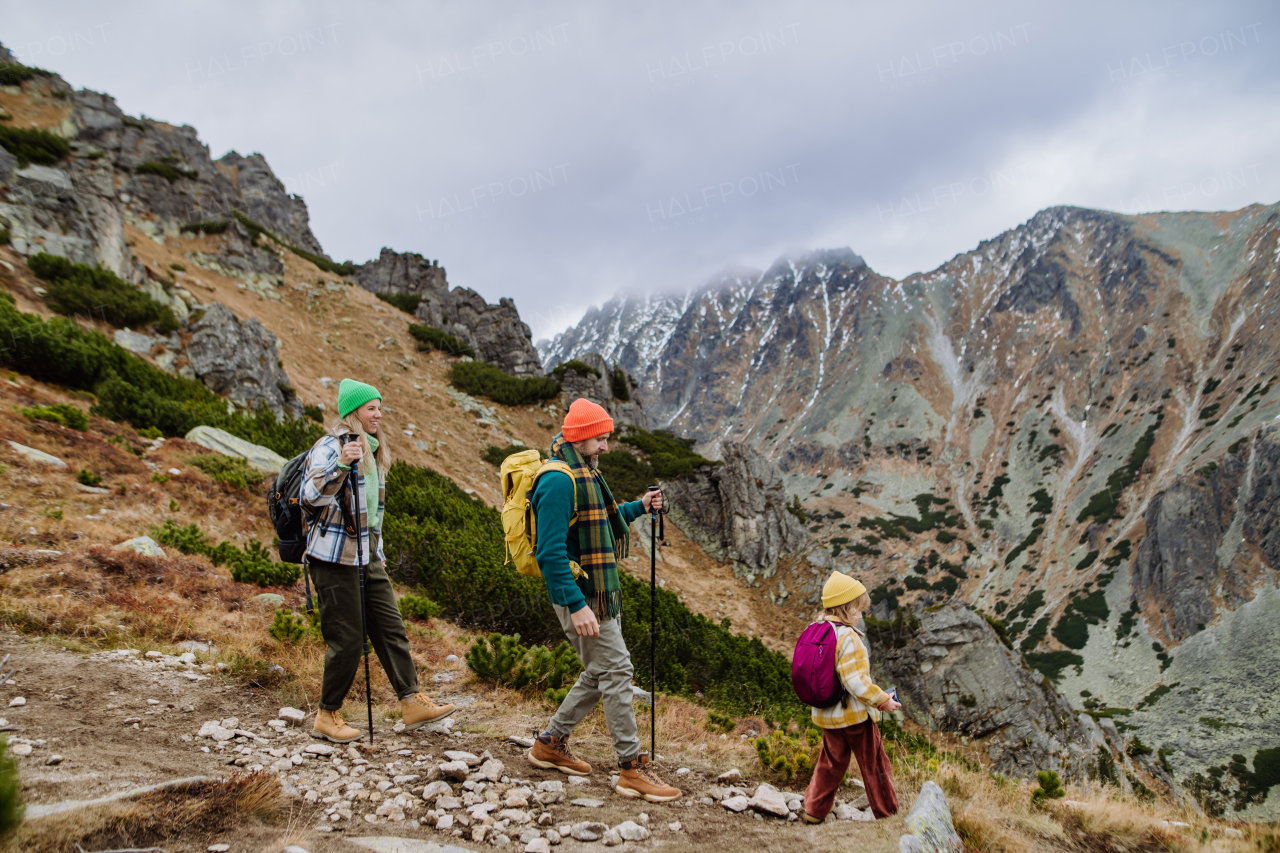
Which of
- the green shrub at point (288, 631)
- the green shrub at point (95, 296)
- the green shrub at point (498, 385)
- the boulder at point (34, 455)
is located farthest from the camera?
the green shrub at point (498, 385)

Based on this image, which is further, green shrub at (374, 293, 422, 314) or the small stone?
green shrub at (374, 293, 422, 314)

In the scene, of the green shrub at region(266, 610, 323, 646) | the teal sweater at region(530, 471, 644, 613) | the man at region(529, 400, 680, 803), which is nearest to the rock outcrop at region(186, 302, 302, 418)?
the green shrub at region(266, 610, 323, 646)

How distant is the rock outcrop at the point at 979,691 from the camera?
15.2 metres

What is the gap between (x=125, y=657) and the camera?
15.0 feet

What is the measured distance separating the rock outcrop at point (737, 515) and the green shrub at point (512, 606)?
39.3 feet

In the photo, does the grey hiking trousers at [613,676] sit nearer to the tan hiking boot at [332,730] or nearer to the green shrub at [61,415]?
the tan hiking boot at [332,730]

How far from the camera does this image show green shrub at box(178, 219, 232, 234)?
2512 centimetres

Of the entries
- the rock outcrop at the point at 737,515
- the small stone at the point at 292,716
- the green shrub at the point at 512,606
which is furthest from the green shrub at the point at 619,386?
the small stone at the point at 292,716

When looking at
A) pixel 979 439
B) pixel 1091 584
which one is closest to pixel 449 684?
pixel 1091 584

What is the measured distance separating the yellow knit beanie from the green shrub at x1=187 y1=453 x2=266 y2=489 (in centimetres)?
914

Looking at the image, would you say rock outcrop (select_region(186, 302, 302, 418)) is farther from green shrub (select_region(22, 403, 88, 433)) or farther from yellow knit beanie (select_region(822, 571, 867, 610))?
yellow knit beanie (select_region(822, 571, 867, 610))

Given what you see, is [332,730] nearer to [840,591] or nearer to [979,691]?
[840,591]

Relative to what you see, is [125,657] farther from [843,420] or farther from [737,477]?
[843,420]

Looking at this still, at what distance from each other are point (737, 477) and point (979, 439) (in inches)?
4608
